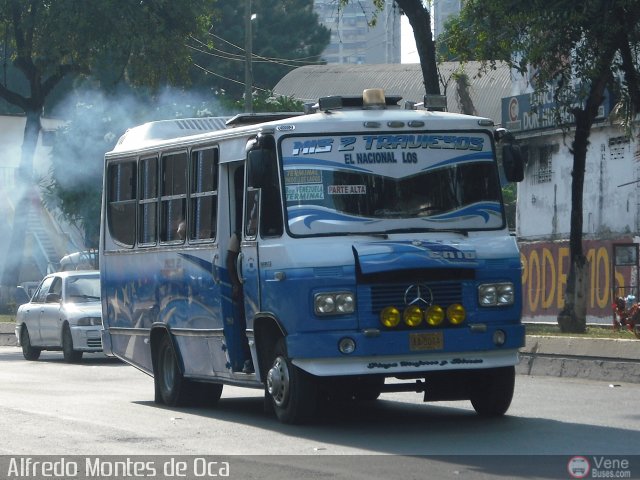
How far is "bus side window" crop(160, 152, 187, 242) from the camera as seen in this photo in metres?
14.9

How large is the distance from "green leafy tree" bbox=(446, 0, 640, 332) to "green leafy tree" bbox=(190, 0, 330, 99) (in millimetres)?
45146

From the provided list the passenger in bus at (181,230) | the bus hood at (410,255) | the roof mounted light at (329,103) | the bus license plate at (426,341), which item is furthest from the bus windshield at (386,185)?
the passenger in bus at (181,230)

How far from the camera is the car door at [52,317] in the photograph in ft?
86.3

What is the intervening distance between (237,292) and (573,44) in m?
9.19

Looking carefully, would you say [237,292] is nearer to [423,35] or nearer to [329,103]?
[329,103]

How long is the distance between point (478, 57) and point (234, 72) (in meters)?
50.5

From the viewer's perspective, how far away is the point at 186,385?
607 inches

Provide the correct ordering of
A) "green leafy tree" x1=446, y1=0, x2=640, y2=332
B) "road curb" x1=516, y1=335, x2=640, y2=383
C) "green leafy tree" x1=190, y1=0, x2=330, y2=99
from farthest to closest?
"green leafy tree" x1=190, y1=0, x2=330, y2=99, "green leafy tree" x1=446, y1=0, x2=640, y2=332, "road curb" x1=516, y1=335, x2=640, y2=383

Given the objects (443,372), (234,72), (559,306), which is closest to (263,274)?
(443,372)

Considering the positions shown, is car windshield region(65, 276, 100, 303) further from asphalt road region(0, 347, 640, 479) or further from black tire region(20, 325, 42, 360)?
asphalt road region(0, 347, 640, 479)

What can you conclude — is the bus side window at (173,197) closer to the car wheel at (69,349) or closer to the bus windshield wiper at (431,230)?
the bus windshield wiper at (431,230)

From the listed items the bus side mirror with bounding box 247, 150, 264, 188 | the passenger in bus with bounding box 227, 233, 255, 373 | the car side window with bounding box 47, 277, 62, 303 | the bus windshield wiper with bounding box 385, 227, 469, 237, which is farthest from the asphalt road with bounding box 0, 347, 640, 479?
the car side window with bounding box 47, 277, 62, 303

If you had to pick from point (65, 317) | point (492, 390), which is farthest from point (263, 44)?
point (492, 390)

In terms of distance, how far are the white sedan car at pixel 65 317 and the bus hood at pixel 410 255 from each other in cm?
1380
